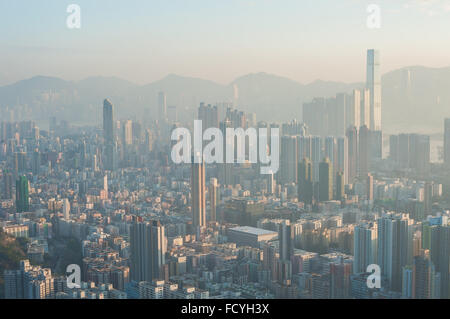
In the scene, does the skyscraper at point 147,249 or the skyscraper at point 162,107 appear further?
the skyscraper at point 162,107

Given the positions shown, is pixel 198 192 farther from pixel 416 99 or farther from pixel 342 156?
pixel 416 99

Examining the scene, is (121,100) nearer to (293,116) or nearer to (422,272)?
(293,116)

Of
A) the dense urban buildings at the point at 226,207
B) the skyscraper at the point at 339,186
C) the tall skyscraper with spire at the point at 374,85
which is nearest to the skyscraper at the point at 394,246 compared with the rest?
the dense urban buildings at the point at 226,207

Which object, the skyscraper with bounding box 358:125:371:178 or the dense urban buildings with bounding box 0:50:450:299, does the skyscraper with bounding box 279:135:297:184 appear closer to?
the dense urban buildings with bounding box 0:50:450:299

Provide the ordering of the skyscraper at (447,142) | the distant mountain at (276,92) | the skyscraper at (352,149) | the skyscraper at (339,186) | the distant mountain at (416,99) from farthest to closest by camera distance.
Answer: the skyscraper at (352,149) < the skyscraper at (447,142) < the skyscraper at (339,186) < the distant mountain at (416,99) < the distant mountain at (276,92)

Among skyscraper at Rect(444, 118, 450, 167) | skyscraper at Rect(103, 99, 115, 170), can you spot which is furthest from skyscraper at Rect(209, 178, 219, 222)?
skyscraper at Rect(444, 118, 450, 167)

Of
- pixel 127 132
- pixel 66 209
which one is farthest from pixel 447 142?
pixel 66 209

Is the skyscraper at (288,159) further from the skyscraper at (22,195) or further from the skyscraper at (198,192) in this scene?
the skyscraper at (22,195)
